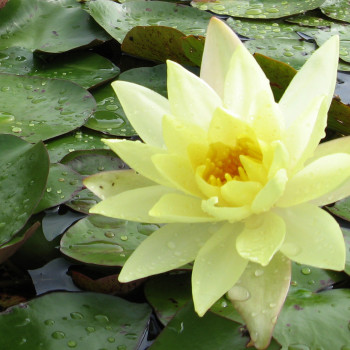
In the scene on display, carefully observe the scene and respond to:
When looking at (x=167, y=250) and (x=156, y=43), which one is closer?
(x=167, y=250)

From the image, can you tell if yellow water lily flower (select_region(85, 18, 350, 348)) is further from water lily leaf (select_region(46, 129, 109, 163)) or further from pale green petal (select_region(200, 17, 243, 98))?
water lily leaf (select_region(46, 129, 109, 163))

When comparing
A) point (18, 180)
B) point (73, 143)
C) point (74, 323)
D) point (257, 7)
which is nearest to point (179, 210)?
point (74, 323)

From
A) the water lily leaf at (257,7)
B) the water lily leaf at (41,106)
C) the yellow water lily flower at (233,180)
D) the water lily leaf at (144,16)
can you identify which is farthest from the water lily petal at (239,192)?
the water lily leaf at (257,7)

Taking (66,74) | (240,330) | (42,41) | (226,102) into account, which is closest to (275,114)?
(226,102)

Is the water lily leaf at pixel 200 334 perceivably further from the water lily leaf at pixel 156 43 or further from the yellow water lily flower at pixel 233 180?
the water lily leaf at pixel 156 43

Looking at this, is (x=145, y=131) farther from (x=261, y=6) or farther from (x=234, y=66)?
(x=261, y=6)

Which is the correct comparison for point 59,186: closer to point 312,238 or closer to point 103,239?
point 103,239

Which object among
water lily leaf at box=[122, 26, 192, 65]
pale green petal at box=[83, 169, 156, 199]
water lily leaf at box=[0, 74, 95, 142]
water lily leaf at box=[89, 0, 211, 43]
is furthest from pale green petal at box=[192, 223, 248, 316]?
water lily leaf at box=[89, 0, 211, 43]
